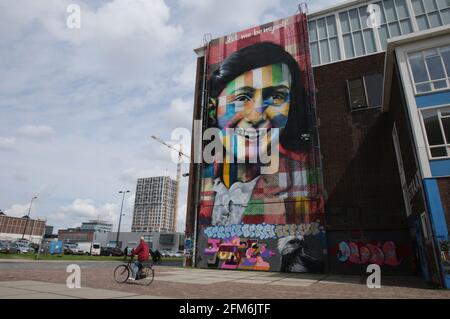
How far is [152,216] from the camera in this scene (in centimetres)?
14725

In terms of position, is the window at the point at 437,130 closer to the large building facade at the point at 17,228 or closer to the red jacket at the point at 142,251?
the red jacket at the point at 142,251

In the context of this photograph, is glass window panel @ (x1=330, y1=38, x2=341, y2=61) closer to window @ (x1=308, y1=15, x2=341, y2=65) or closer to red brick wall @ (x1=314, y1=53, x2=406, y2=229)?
window @ (x1=308, y1=15, x2=341, y2=65)

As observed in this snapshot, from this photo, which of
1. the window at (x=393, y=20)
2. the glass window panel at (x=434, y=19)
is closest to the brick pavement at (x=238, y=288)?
the window at (x=393, y=20)

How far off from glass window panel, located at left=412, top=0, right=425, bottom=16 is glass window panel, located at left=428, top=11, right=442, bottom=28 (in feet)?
2.90

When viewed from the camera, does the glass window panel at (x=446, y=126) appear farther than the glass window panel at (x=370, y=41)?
No

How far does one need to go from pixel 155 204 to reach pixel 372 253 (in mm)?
131843

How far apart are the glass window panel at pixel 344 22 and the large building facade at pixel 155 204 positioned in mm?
118721

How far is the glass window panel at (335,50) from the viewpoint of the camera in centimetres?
2959

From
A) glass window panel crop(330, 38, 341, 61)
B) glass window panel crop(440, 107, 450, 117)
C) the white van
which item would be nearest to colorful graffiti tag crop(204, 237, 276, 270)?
glass window panel crop(440, 107, 450, 117)

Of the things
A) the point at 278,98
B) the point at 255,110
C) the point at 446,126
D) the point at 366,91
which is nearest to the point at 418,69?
the point at 446,126

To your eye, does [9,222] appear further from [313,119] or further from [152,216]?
[313,119]

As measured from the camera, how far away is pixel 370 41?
1131 inches
